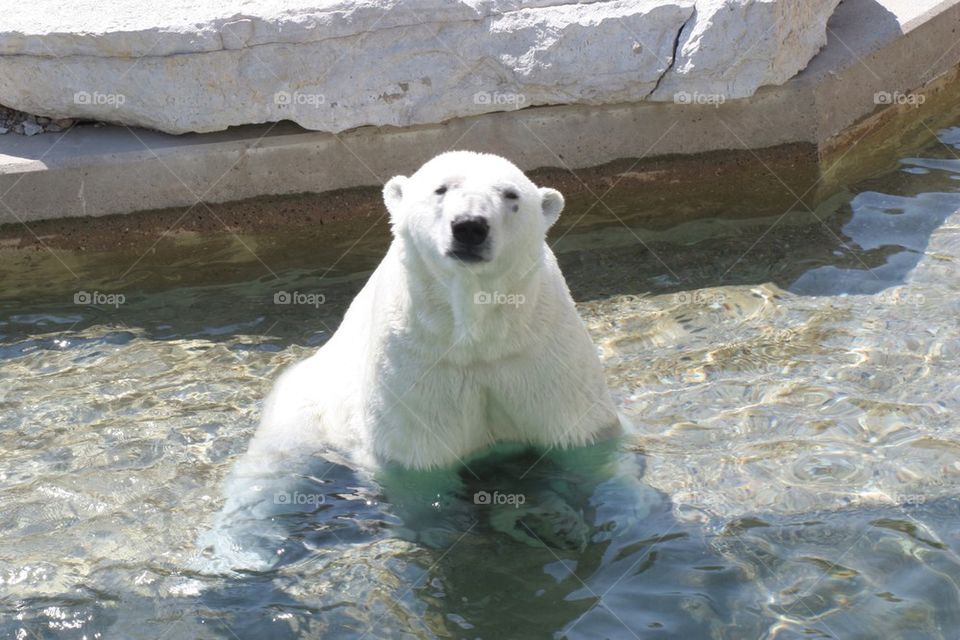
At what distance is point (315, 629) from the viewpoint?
12.5ft

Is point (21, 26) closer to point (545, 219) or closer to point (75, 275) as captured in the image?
point (75, 275)

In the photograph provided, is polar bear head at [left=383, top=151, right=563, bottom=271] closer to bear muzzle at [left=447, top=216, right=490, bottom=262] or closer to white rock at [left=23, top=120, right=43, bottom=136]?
bear muzzle at [left=447, top=216, right=490, bottom=262]

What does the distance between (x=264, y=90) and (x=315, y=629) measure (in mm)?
3493

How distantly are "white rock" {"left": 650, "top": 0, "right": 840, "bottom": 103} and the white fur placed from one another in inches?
94.4

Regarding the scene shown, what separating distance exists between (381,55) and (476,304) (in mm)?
2899

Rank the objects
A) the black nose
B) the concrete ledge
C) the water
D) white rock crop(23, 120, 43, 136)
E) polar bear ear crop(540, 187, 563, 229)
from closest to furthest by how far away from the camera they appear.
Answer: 1. the black nose
2. the water
3. polar bear ear crop(540, 187, 563, 229)
4. the concrete ledge
5. white rock crop(23, 120, 43, 136)

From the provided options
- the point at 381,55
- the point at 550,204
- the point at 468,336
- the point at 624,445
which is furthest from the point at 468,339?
the point at 381,55

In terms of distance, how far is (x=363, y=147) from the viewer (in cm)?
668

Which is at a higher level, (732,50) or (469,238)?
(732,50)

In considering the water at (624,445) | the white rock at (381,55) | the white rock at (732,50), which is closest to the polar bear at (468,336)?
the water at (624,445)

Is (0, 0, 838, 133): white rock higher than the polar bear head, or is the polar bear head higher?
(0, 0, 838, 133): white rock

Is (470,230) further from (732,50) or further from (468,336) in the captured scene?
(732,50)

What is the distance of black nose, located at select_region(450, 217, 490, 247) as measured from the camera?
3660 mm

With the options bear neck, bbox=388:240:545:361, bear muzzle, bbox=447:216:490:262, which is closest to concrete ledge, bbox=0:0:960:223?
bear neck, bbox=388:240:545:361
